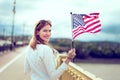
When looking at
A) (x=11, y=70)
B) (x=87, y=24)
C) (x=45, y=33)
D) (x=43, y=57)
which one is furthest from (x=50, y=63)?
(x=11, y=70)

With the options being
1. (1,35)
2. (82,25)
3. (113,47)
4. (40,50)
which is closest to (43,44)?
(40,50)

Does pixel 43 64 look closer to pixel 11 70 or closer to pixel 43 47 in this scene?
pixel 43 47

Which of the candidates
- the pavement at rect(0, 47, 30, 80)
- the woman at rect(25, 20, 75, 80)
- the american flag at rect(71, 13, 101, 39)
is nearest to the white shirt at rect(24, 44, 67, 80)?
the woman at rect(25, 20, 75, 80)

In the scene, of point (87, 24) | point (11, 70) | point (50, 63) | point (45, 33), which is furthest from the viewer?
point (11, 70)

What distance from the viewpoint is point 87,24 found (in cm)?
537

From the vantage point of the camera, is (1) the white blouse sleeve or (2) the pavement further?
(2) the pavement

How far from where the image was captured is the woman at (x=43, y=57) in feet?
12.7

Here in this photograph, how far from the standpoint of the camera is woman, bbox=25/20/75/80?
3.88 meters

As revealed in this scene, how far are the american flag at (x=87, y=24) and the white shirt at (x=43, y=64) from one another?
123 centimetres

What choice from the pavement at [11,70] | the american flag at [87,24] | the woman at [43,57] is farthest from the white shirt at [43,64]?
the pavement at [11,70]

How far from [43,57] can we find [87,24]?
1.61 meters

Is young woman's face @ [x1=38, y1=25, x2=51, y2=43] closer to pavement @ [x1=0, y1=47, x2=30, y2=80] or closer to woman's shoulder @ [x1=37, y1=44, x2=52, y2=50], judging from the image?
woman's shoulder @ [x1=37, y1=44, x2=52, y2=50]

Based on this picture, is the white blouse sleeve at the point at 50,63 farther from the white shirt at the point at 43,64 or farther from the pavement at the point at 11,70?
the pavement at the point at 11,70

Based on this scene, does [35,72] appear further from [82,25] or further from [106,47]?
[106,47]
